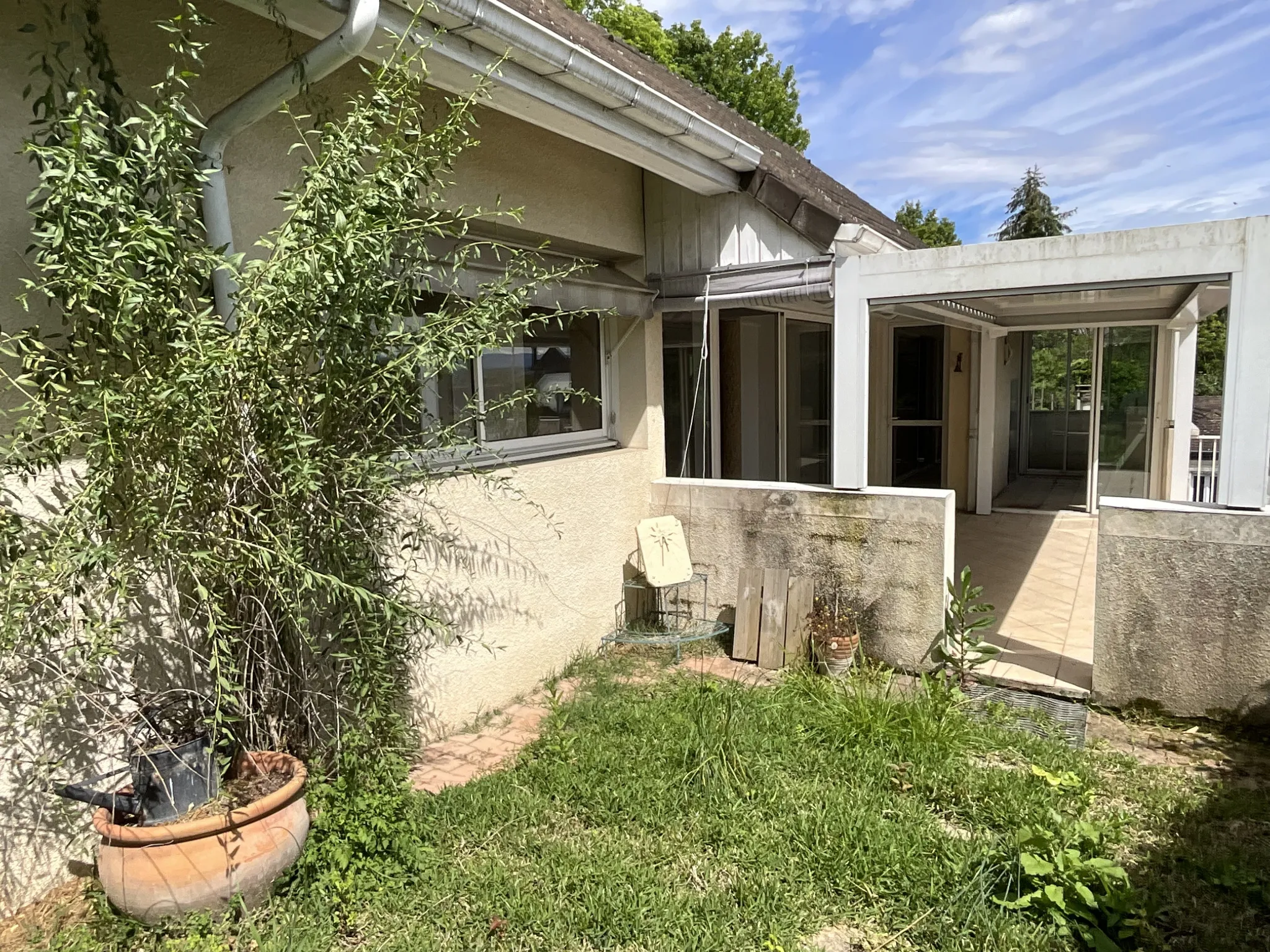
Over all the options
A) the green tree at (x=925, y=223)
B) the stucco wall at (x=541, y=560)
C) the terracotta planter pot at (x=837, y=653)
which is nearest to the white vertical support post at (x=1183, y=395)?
the terracotta planter pot at (x=837, y=653)

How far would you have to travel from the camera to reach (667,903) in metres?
3.53

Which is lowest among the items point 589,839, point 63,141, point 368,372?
point 589,839

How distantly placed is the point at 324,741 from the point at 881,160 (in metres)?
80.3

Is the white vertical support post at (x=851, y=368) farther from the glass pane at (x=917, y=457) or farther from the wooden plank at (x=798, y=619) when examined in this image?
the glass pane at (x=917, y=457)

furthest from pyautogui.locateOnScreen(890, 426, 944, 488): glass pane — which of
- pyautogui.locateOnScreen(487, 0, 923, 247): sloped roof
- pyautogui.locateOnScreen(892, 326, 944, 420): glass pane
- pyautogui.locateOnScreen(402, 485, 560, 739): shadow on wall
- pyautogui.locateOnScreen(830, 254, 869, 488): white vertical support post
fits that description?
pyautogui.locateOnScreen(402, 485, 560, 739): shadow on wall

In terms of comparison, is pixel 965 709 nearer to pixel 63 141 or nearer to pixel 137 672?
pixel 137 672

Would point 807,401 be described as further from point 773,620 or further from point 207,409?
point 207,409

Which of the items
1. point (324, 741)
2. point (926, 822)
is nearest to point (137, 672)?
point (324, 741)

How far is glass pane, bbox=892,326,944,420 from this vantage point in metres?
12.9

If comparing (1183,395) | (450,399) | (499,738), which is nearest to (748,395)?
(450,399)

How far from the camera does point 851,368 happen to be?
6516 millimetres

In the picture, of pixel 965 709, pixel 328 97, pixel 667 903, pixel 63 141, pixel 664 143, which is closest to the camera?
pixel 63 141

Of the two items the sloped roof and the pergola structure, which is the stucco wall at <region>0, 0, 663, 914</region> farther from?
the pergola structure

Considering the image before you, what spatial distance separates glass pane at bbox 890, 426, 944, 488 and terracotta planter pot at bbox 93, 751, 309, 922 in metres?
11.7
